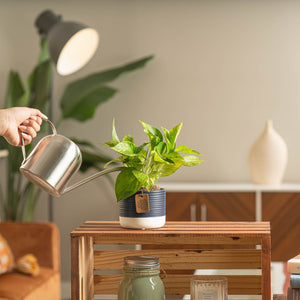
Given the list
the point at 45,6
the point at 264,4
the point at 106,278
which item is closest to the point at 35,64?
the point at 45,6

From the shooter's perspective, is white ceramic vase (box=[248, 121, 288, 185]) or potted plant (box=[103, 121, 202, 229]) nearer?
potted plant (box=[103, 121, 202, 229])

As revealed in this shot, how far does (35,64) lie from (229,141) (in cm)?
155

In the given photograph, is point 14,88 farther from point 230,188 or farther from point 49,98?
point 230,188

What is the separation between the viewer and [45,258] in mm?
3410

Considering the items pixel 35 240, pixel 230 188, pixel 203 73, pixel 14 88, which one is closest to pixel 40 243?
pixel 35 240

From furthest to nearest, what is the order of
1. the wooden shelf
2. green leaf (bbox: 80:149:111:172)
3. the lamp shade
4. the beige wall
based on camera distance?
the beige wall < green leaf (bbox: 80:149:111:172) < the wooden shelf < the lamp shade

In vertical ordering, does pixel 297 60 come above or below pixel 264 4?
below

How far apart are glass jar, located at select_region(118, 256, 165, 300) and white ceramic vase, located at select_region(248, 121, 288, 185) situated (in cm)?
243

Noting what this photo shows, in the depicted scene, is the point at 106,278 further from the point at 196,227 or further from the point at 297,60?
the point at 297,60

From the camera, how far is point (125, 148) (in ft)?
4.55

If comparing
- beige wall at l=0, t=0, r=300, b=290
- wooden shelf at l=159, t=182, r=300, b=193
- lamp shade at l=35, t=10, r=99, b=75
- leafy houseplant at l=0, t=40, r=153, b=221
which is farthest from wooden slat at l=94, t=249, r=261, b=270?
beige wall at l=0, t=0, r=300, b=290

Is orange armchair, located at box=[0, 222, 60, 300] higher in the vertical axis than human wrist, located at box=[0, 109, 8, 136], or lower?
lower

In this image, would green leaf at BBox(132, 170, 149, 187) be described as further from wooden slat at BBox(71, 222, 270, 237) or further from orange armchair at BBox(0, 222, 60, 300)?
orange armchair at BBox(0, 222, 60, 300)

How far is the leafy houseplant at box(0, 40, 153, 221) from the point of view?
3777 millimetres
